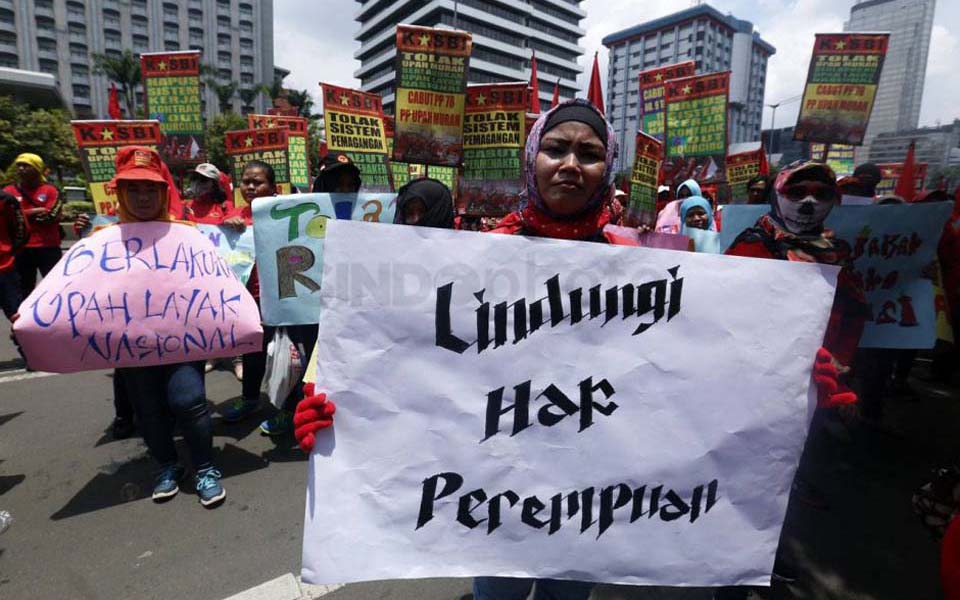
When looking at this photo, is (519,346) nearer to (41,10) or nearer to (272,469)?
(272,469)

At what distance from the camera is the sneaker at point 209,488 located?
266cm

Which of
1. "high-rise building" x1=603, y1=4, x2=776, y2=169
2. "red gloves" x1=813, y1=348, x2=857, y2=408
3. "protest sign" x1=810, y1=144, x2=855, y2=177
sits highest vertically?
"high-rise building" x1=603, y1=4, x2=776, y2=169

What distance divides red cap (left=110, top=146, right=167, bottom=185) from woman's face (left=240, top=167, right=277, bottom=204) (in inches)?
40.9

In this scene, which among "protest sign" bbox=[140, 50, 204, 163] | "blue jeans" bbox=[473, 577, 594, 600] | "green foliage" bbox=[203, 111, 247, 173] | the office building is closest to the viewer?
"blue jeans" bbox=[473, 577, 594, 600]

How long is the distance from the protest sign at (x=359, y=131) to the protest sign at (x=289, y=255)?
1.45 metres

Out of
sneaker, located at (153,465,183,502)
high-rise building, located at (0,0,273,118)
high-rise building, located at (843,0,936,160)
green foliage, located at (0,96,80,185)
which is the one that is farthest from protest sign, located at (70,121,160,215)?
high-rise building, located at (0,0,273,118)

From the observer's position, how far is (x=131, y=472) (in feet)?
9.80

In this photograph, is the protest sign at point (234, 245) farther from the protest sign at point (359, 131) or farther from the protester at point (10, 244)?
the protester at point (10, 244)

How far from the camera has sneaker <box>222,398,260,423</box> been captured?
3.74 m

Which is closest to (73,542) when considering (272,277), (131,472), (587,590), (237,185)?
(131,472)

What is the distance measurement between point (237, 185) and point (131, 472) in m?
3.43

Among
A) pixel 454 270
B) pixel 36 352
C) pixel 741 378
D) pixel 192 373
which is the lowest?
pixel 192 373

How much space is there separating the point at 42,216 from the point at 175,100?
68.6 inches

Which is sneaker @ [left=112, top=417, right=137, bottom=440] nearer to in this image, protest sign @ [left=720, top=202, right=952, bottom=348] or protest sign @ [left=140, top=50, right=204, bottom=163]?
protest sign @ [left=140, top=50, right=204, bottom=163]
